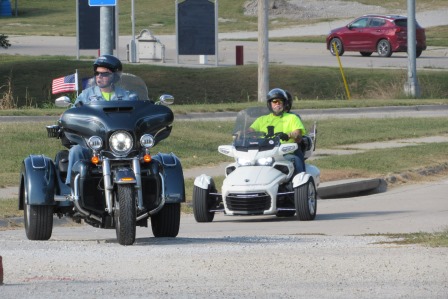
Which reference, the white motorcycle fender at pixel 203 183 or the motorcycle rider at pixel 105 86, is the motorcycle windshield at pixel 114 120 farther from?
the white motorcycle fender at pixel 203 183

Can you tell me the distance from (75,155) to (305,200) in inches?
162

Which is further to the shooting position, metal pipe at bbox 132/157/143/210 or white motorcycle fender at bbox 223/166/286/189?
white motorcycle fender at bbox 223/166/286/189

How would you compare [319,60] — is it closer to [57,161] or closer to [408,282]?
[57,161]

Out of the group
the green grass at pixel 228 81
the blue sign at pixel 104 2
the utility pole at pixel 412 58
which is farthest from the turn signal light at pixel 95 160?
the utility pole at pixel 412 58

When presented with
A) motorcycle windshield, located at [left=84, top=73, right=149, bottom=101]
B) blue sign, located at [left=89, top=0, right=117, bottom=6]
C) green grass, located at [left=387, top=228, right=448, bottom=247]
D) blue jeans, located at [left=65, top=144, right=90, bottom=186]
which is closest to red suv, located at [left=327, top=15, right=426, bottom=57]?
blue sign, located at [left=89, top=0, right=117, bottom=6]

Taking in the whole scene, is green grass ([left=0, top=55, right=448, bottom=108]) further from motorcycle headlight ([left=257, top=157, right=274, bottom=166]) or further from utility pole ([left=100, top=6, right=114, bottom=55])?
motorcycle headlight ([left=257, top=157, right=274, bottom=166])

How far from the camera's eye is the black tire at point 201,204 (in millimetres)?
15062

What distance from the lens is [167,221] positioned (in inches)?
472

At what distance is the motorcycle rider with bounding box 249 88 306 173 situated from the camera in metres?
15.4

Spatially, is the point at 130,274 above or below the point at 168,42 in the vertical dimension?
below

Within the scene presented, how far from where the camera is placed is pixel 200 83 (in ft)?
118

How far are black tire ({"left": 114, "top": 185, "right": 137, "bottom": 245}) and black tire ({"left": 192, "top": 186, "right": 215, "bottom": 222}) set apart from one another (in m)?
4.23

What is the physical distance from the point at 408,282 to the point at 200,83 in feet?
90.4

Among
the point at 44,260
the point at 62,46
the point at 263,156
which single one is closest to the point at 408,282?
the point at 44,260
